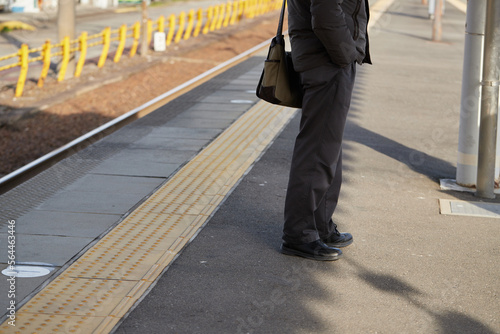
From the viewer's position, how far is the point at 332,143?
164 inches

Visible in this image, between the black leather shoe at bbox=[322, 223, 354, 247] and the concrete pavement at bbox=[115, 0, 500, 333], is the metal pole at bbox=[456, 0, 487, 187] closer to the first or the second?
the concrete pavement at bbox=[115, 0, 500, 333]

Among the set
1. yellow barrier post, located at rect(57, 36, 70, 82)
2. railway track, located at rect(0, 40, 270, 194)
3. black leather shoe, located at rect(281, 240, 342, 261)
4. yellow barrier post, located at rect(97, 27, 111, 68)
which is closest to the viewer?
black leather shoe, located at rect(281, 240, 342, 261)

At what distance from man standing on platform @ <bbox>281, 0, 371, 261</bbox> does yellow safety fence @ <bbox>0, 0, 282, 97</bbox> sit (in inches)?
326

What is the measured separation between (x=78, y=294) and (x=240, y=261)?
0.98m

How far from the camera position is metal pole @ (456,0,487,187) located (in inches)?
229

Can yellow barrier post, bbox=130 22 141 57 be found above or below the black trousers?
below

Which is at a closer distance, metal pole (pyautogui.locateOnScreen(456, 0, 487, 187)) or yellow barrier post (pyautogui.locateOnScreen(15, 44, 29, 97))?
metal pole (pyautogui.locateOnScreen(456, 0, 487, 187))

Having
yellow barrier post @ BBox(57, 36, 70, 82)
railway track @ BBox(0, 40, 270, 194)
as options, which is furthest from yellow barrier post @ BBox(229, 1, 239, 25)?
railway track @ BBox(0, 40, 270, 194)

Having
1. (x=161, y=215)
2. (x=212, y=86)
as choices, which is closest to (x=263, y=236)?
(x=161, y=215)

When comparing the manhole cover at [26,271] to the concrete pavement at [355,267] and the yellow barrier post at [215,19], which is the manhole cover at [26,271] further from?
the yellow barrier post at [215,19]

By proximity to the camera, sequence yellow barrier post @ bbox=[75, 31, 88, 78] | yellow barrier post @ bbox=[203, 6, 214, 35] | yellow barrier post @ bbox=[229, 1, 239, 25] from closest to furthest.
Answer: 1. yellow barrier post @ bbox=[75, 31, 88, 78]
2. yellow barrier post @ bbox=[203, 6, 214, 35]
3. yellow barrier post @ bbox=[229, 1, 239, 25]

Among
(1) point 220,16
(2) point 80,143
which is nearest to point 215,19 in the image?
(1) point 220,16

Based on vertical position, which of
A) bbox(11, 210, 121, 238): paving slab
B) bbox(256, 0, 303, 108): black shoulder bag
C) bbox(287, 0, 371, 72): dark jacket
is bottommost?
bbox(11, 210, 121, 238): paving slab

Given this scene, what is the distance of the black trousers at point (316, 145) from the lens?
4090 mm
